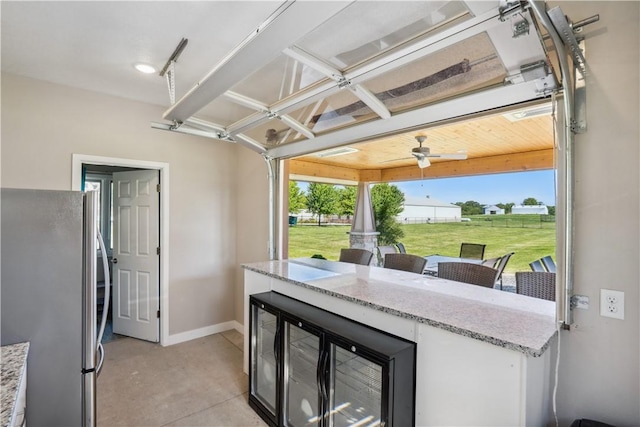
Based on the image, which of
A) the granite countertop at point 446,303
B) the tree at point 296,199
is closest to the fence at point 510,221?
the granite countertop at point 446,303

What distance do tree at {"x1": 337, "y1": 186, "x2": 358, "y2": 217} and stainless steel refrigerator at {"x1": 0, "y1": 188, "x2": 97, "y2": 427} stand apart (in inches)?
220

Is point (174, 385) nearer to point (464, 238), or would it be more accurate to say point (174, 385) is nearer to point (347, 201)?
point (464, 238)

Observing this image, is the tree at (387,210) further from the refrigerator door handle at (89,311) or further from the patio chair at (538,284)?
the refrigerator door handle at (89,311)

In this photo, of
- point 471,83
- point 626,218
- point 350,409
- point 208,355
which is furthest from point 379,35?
point 208,355

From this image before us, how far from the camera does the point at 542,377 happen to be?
1.42 m

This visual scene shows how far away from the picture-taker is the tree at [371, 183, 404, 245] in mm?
6664

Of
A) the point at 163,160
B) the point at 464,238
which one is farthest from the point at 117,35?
the point at 464,238

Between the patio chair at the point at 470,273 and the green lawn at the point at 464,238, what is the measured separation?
5.81ft

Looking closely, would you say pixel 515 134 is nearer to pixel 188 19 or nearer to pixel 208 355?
pixel 188 19

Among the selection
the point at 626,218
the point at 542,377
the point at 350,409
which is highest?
the point at 626,218

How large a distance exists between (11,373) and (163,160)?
9.03 feet

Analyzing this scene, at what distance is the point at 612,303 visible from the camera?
53.7 inches

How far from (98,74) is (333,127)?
2182mm

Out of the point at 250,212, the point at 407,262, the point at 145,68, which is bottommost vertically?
the point at 407,262
